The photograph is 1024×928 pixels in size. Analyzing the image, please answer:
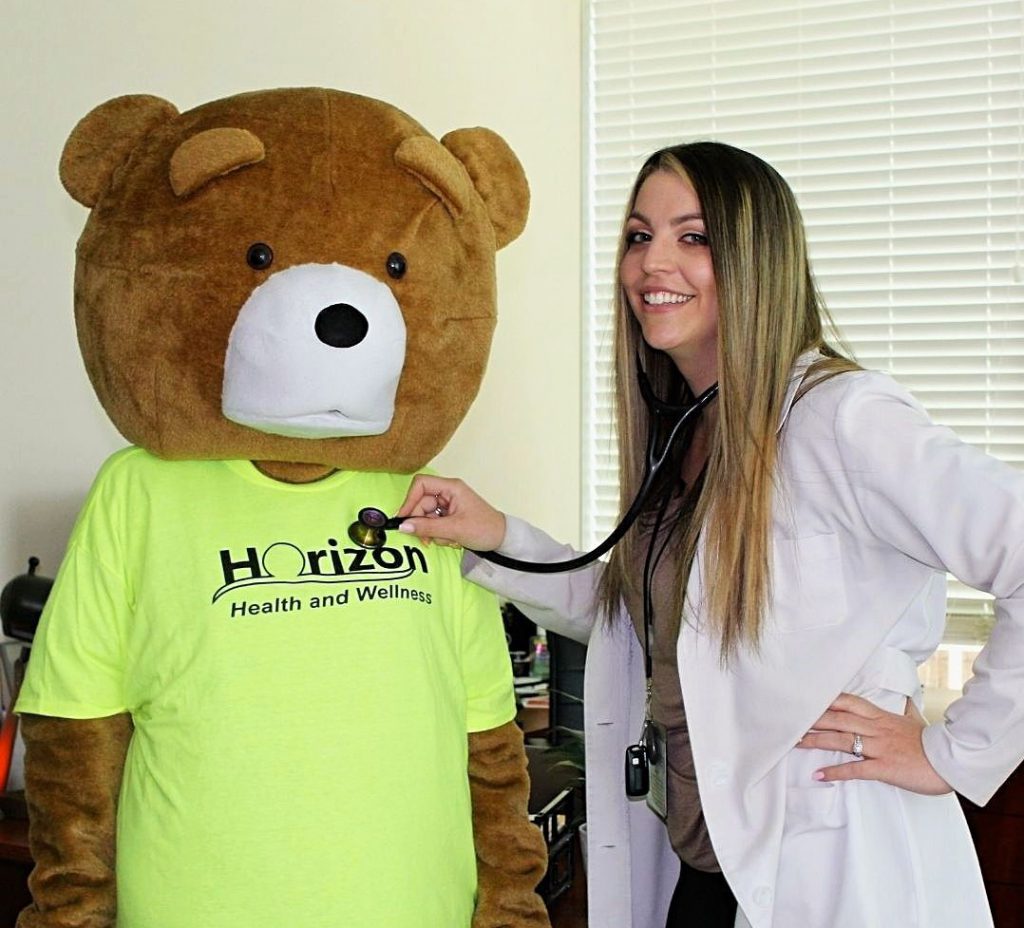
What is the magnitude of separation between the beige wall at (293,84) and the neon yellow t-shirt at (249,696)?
622mm

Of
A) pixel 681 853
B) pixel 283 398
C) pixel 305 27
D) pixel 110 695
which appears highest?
pixel 305 27

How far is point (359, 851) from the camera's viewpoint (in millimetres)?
1184

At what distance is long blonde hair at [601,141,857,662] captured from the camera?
1354mm

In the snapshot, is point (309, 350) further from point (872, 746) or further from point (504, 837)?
point (872, 746)

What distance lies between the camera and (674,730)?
1.50 metres

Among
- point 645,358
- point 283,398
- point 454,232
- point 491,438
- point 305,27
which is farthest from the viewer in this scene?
point 491,438

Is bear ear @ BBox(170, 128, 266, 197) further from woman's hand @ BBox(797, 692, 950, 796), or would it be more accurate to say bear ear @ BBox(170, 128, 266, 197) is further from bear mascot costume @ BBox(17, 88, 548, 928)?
woman's hand @ BBox(797, 692, 950, 796)

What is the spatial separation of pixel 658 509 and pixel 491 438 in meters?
1.19

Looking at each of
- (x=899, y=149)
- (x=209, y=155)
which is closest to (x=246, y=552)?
(x=209, y=155)

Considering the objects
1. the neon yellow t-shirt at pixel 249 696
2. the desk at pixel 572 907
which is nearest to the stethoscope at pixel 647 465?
the neon yellow t-shirt at pixel 249 696

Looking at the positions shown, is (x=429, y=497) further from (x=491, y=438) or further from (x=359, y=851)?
(x=491, y=438)

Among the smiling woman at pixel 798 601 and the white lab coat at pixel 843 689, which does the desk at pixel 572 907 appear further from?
the white lab coat at pixel 843 689

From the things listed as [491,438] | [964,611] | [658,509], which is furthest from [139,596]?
[964,611]

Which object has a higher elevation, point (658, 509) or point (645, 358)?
point (645, 358)
